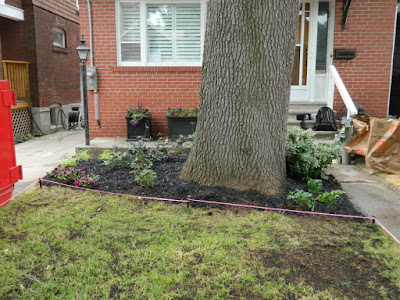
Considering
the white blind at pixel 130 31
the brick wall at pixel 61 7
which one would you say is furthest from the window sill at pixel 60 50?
the white blind at pixel 130 31

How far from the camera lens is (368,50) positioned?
8.29 m

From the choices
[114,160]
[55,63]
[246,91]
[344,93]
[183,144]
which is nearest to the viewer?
[246,91]

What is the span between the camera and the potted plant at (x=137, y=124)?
8.09 metres

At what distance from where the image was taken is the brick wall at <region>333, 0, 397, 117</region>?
8.15 meters

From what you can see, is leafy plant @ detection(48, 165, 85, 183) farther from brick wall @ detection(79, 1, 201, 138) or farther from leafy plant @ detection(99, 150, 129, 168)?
brick wall @ detection(79, 1, 201, 138)

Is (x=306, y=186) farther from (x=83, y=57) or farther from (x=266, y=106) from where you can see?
(x=83, y=57)

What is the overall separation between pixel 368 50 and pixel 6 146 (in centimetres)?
769

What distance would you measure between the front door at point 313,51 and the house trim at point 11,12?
7.98 metres

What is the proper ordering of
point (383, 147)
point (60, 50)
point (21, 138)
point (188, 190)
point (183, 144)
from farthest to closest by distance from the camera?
1. point (60, 50)
2. point (21, 138)
3. point (183, 144)
4. point (383, 147)
5. point (188, 190)

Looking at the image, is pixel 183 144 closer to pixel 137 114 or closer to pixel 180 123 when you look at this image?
pixel 180 123

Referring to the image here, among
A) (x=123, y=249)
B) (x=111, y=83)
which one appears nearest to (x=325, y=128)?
(x=111, y=83)

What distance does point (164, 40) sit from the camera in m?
8.56

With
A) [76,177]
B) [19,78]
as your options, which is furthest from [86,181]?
[19,78]

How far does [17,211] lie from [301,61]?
272 inches
